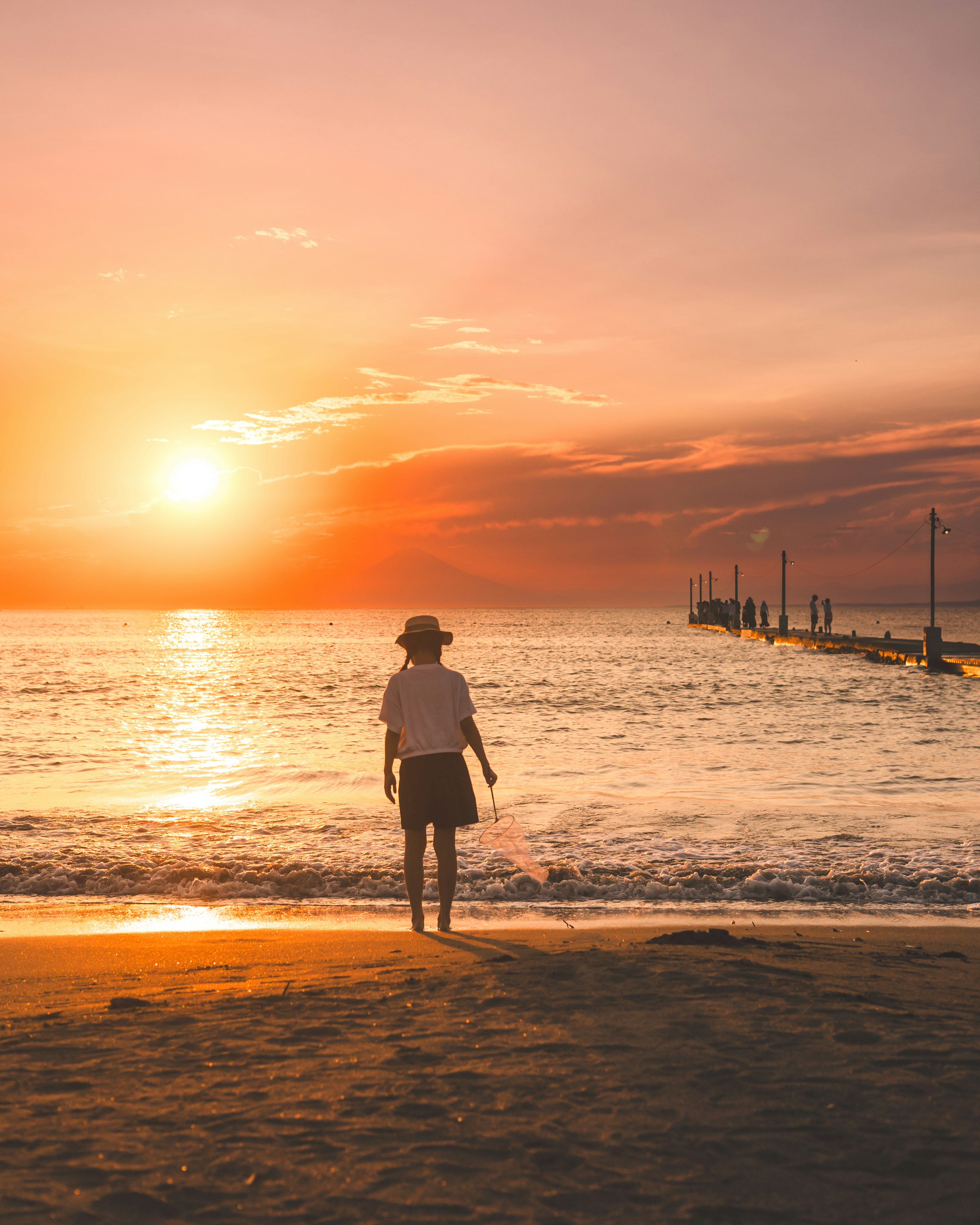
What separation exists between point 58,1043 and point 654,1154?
270cm

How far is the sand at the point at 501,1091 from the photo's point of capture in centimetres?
286

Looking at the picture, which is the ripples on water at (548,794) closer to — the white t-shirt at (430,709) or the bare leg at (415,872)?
the bare leg at (415,872)

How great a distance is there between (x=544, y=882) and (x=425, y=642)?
10.4ft

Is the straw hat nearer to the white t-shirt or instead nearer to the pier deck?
the white t-shirt

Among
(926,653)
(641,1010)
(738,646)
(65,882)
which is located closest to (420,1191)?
(641,1010)

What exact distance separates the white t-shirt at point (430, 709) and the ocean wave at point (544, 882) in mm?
2351

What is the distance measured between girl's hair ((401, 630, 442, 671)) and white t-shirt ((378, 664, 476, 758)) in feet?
0.47

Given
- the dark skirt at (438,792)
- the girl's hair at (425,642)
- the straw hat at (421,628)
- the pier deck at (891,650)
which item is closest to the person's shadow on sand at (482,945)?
the dark skirt at (438,792)

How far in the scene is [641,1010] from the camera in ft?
14.4

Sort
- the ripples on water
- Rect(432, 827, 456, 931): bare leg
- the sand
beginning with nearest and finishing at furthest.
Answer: the sand, Rect(432, 827, 456, 931): bare leg, the ripples on water

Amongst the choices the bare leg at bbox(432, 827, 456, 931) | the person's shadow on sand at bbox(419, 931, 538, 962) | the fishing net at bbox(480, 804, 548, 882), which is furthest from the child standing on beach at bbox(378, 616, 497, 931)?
the fishing net at bbox(480, 804, 548, 882)

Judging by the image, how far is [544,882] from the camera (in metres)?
8.49

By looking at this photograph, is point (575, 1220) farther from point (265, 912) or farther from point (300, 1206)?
point (265, 912)

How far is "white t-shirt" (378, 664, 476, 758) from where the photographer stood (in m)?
6.32
